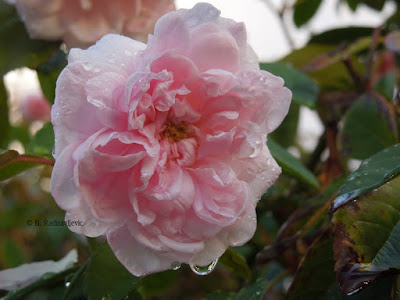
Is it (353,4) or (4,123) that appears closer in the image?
(4,123)

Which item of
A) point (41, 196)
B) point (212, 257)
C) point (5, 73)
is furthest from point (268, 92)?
point (41, 196)

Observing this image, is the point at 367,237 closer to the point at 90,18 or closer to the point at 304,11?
the point at 90,18

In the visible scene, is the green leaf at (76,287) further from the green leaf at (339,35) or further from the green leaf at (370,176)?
the green leaf at (339,35)

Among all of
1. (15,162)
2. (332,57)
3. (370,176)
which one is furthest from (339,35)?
(15,162)

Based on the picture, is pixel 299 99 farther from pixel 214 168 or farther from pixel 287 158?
pixel 214 168

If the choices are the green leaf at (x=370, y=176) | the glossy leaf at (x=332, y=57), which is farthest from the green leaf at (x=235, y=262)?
the glossy leaf at (x=332, y=57)

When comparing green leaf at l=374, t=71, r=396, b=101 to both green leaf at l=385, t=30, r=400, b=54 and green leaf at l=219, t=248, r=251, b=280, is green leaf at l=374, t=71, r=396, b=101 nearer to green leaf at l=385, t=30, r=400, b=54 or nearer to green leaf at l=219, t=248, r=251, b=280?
green leaf at l=385, t=30, r=400, b=54
